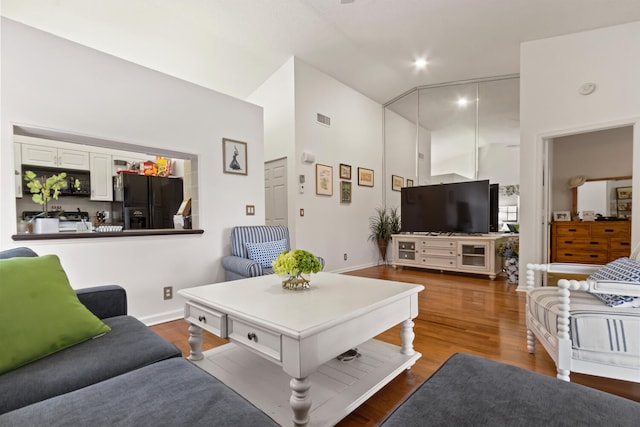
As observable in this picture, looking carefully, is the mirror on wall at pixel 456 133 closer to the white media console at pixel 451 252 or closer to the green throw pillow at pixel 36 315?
the white media console at pixel 451 252

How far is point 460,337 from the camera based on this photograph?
237 cm

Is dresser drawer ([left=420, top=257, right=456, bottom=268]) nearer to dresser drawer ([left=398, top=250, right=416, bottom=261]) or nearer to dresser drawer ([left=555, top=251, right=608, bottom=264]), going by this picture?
dresser drawer ([left=398, top=250, right=416, bottom=261])

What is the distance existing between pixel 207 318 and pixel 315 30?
148 inches

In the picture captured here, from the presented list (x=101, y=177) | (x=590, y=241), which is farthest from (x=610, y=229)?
(x=101, y=177)

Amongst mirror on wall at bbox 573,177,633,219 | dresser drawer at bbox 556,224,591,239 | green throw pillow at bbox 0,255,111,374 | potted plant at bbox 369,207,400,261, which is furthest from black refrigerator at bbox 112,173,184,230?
mirror on wall at bbox 573,177,633,219

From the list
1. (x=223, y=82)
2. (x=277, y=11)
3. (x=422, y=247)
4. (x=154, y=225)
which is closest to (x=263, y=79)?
(x=223, y=82)

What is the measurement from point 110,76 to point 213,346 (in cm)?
244

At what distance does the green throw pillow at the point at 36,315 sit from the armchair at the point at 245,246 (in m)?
1.50

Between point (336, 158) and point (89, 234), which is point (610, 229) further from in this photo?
point (89, 234)

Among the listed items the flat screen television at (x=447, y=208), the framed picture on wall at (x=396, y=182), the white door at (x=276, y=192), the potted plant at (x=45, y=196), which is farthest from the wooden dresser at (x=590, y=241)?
the potted plant at (x=45, y=196)

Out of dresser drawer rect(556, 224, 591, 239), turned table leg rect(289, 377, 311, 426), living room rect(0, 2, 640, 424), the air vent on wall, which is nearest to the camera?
turned table leg rect(289, 377, 311, 426)

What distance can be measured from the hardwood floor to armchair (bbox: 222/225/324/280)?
644 mm

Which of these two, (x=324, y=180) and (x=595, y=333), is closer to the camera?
(x=595, y=333)

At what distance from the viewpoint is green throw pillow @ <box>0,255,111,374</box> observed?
41.9 inches
